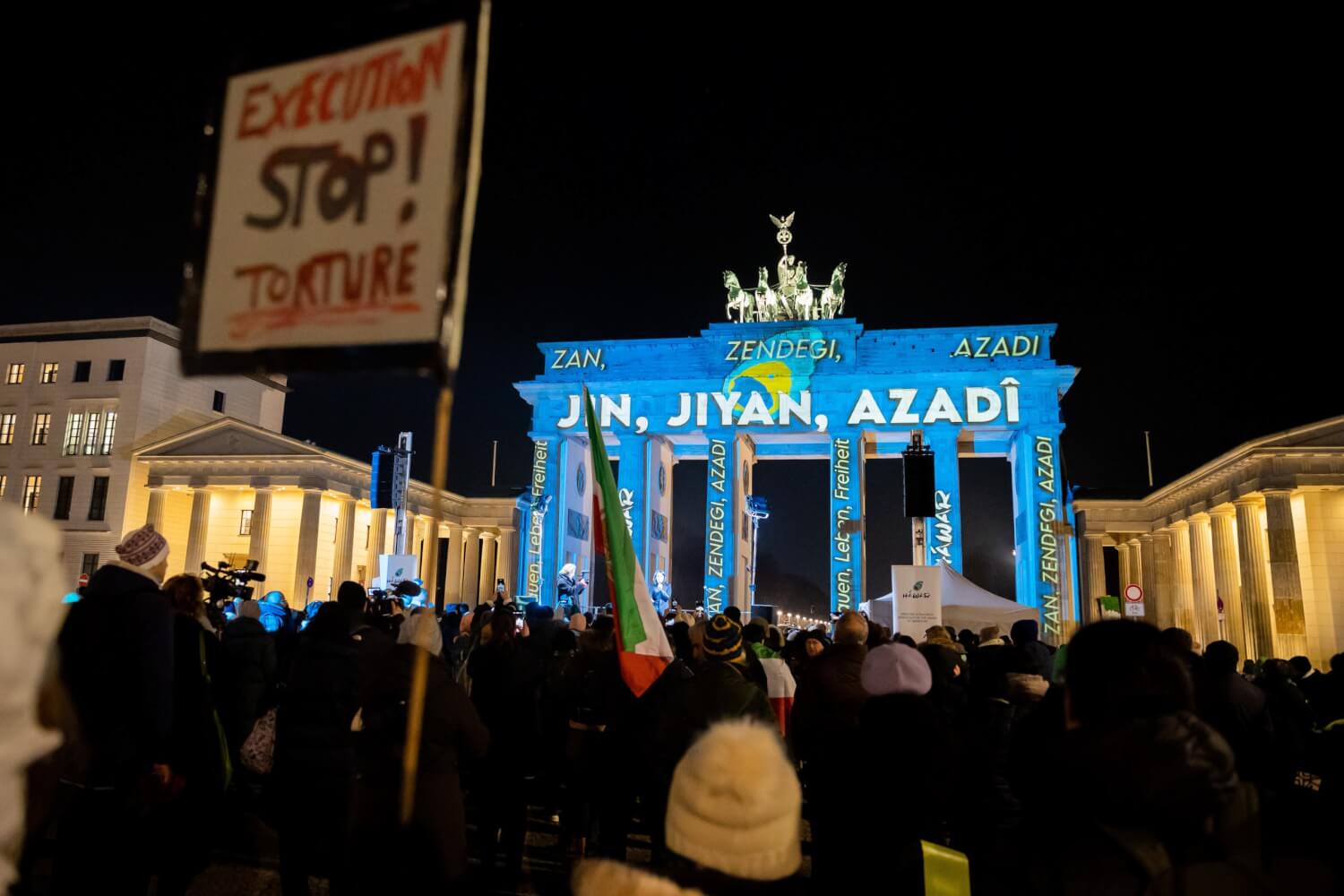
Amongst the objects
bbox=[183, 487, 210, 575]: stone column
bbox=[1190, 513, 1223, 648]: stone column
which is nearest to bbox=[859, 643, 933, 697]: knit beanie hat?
bbox=[1190, 513, 1223, 648]: stone column

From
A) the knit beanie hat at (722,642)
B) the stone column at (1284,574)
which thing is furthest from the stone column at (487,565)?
the knit beanie hat at (722,642)

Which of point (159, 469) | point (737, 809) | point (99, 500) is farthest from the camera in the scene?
point (99, 500)

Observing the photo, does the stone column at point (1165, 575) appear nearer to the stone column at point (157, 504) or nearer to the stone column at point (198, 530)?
the stone column at point (198, 530)

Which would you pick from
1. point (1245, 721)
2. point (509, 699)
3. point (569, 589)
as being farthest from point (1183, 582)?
point (509, 699)

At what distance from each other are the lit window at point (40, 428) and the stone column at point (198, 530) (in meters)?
10.3

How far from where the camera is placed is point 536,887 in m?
6.12

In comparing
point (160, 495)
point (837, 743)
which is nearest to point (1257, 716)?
point (837, 743)

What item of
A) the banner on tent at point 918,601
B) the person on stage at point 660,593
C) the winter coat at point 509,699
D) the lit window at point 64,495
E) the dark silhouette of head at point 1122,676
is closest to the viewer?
the dark silhouette of head at point 1122,676

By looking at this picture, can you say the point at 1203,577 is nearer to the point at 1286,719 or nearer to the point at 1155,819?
the point at 1286,719

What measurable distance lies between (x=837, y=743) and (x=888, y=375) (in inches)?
1357

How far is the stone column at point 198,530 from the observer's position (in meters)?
40.4

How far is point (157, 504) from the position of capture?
41156 millimetres

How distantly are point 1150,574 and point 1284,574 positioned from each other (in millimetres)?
17036

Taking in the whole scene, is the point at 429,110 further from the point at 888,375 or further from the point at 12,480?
the point at 12,480
